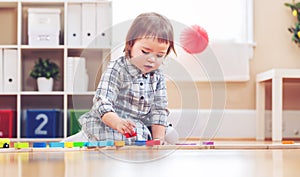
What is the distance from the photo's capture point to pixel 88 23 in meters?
2.71

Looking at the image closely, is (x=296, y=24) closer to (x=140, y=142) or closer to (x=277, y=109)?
(x=277, y=109)

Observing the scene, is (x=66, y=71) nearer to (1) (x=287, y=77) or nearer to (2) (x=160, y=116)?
(1) (x=287, y=77)

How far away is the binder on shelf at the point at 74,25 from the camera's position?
2.72 metres

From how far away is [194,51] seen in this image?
1.56 m

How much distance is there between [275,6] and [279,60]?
0.28 m

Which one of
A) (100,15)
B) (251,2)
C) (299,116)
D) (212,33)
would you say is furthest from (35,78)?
(299,116)

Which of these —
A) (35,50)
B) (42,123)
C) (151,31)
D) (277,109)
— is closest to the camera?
(151,31)

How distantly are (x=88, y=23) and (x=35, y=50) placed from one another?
12.3 inches

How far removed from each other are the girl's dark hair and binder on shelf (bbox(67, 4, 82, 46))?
59.9 inches

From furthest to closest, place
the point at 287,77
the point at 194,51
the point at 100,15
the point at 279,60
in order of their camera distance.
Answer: the point at 279,60, the point at 100,15, the point at 287,77, the point at 194,51

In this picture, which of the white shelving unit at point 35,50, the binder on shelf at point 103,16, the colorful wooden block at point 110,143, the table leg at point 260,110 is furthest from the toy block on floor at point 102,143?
the table leg at point 260,110

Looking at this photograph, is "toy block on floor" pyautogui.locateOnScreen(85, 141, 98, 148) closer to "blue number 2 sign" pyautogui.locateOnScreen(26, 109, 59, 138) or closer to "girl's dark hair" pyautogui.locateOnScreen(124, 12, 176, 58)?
"girl's dark hair" pyautogui.locateOnScreen(124, 12, 176, 58)

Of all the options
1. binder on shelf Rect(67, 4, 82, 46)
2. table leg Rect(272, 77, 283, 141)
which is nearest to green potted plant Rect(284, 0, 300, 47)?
table leg Rect(272, 77, 283, 141)

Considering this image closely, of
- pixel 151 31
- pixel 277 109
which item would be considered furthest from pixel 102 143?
pixel 277 109
